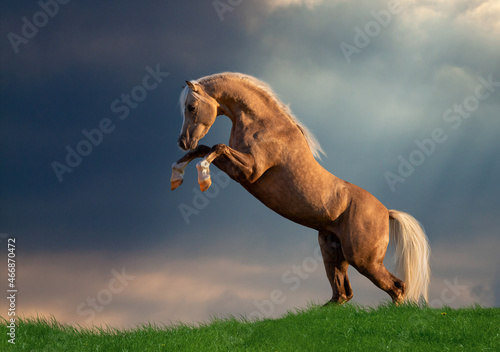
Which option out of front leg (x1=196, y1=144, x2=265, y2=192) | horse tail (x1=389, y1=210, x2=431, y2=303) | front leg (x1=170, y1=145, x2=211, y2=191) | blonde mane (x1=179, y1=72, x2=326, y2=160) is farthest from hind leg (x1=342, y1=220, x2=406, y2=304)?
front leg (x1=170, y1=145, x2=211, y2=191)

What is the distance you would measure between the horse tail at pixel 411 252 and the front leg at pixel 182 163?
10.3ft

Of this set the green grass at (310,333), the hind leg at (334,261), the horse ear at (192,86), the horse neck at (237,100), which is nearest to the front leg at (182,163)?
the horse neck at (237,100)

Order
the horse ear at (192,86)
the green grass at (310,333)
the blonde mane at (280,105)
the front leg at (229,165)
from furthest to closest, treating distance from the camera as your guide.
Result: the blonde mane at (280,105)
the horse ear at (192,86)
the front leg at (229,165)
the green grass at (310,333)

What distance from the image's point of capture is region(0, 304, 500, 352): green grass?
16.1 ft

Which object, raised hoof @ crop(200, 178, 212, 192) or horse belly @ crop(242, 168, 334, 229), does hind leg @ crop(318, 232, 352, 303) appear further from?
raised hoof @ crop(200, 178, 212, 192)

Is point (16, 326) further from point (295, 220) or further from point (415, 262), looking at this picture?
point (415, 262)

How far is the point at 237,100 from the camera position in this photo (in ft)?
20.3

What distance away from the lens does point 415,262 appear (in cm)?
695

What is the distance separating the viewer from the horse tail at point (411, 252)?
6.85m

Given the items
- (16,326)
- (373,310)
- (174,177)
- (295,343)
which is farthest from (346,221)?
(16,326)

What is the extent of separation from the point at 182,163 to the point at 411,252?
3.70m

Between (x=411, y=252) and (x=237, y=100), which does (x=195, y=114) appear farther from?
(x=411, y=252)

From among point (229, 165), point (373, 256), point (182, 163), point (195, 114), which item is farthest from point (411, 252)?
point (195, 114)

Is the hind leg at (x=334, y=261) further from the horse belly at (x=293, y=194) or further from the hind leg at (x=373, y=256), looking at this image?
the horse belly at (x=293, y=194)
